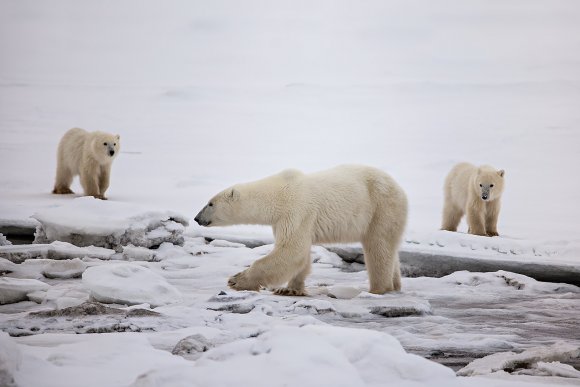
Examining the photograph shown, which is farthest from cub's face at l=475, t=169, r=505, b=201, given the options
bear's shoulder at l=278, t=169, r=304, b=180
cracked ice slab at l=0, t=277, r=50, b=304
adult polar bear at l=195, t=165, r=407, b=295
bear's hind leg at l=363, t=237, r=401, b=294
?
cracked ice slab at l=0, t=277, r=50, b=304

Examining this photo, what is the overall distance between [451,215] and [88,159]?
4.80 m

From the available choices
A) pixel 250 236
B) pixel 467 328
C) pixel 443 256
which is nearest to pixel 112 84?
pixel 250 236

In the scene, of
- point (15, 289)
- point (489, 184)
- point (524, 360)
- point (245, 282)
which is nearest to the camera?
point (524, 360)

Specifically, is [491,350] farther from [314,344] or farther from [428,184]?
[428,184]

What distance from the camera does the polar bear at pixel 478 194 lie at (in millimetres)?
8211

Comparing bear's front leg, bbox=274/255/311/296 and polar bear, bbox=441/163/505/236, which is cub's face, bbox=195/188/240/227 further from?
polar bear, bbox=441/163/505/236

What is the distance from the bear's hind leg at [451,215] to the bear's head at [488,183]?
0.96m

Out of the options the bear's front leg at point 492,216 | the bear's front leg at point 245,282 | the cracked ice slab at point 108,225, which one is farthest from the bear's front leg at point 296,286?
the bear's front leg at point 492,216

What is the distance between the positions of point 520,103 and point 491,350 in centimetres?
1830

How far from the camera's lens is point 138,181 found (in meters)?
13.8

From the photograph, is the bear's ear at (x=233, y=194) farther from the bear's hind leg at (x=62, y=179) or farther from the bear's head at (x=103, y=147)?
the bear's hind leg at (x=62, y=179)

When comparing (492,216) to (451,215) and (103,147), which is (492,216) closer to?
(451,215)

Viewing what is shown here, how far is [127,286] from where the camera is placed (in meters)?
4.48

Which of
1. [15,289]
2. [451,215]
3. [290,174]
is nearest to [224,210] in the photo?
[290,174]
